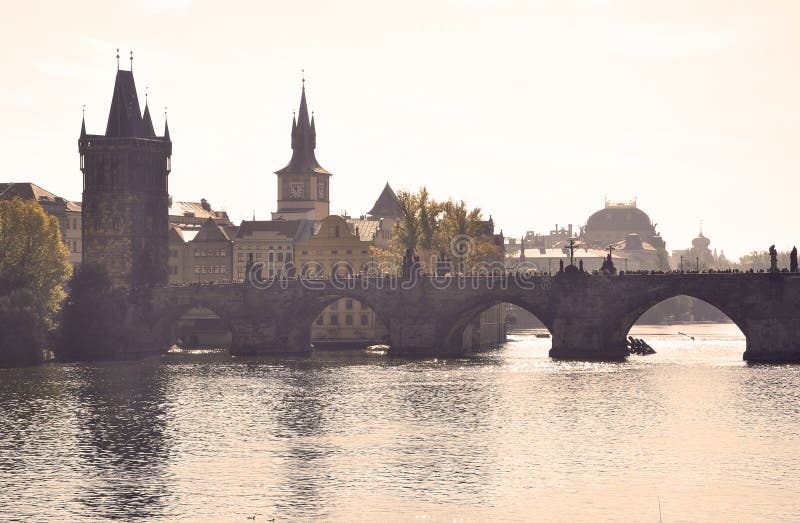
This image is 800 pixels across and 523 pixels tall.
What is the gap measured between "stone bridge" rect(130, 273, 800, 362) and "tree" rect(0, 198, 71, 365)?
17.6 meters

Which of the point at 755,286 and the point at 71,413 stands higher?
the point at 755,286

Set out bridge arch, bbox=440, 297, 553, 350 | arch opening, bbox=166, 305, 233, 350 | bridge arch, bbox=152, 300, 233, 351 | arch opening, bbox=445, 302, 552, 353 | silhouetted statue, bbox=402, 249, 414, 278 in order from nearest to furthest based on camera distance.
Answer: bridge arch, bbox=440, 297, 553, 350 → silhouetted statue, bbox=402, 249, 414, 278 → arch opening, bbox=445, 302, 552, 353 → bridge arch, bbox=152, 300, 233, 351 → arch opening, bbox=166, 305, 233, 350

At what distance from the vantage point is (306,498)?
2554 inches

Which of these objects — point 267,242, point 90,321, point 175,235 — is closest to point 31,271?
point 90,321

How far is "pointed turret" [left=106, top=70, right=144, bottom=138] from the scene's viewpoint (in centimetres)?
15412

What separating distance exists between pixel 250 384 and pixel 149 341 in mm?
37561

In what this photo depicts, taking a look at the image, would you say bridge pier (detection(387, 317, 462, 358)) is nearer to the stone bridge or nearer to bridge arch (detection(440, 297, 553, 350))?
the stone bridge

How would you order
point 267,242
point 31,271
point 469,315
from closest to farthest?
point 31,271 < point 469,315 < point 267,242

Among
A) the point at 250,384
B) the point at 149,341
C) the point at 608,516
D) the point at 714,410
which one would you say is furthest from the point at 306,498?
the point at 149,341

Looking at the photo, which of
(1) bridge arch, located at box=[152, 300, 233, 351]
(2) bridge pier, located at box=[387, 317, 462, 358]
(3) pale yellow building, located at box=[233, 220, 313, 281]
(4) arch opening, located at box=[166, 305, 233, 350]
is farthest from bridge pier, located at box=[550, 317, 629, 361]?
(3) pale yellow building, located at box=[233, 220, 313, 281]

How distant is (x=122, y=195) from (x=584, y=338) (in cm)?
5244

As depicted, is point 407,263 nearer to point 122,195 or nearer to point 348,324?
point 348,324

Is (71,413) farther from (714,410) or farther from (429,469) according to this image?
(714,410)

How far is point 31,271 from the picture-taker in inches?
5123
